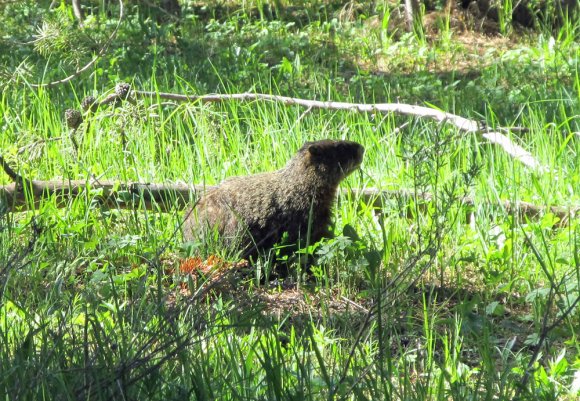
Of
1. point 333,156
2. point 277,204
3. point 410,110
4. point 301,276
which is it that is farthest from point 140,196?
point 410,110

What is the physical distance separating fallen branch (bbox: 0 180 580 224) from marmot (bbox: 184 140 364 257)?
0.53ft

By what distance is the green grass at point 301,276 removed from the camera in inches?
107

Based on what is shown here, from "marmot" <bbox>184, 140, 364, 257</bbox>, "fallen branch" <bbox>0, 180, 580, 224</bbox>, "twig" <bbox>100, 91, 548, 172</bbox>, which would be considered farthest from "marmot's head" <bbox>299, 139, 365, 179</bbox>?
"twig" <bbox>100, 91, 548, 172</bbox>

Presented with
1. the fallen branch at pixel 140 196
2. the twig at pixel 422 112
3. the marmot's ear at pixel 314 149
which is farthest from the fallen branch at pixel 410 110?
the marmot's ear at pixel 314 149

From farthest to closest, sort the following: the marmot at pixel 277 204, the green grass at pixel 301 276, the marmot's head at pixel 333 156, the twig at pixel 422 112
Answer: the twig at pixel 422 112
the marmot's head at pixel 333 156
the marmot at pixel 277 204
the green grass at pixel 301 276

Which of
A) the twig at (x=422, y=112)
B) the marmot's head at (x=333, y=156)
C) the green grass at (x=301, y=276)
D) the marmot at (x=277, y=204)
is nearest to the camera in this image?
the green grass at (x=301, y=276)

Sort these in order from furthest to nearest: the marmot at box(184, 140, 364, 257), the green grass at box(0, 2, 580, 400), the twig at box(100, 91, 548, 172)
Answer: the twig at box(100, 91, 548, 172), the marmot at box(184, 140, 364, 257), the green grass at box(0, 2, 580, 400)

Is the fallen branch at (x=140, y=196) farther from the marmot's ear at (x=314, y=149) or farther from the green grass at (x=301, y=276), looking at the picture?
the marmot's ear at (x=314, y=149)

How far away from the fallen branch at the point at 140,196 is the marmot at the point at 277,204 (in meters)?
0.16

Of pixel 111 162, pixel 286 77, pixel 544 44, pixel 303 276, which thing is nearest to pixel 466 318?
pixel 303 276

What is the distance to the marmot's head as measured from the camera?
5355 millimetres

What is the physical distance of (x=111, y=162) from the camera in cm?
616

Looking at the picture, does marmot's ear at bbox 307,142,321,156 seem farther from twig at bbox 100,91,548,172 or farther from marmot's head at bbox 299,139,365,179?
twig at bbox 100,91,548,172

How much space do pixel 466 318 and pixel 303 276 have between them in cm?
114
